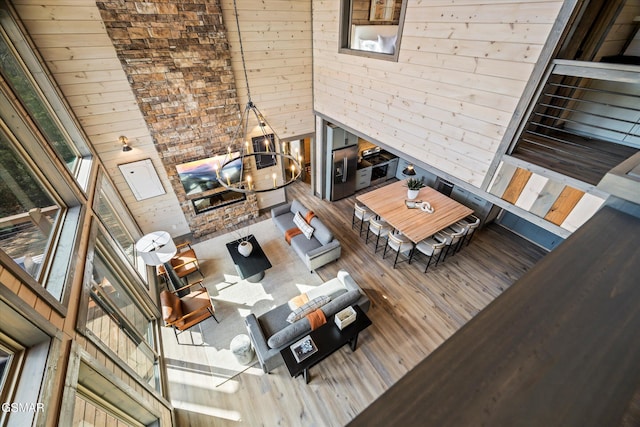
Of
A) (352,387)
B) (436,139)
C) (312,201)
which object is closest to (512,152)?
(436,139)

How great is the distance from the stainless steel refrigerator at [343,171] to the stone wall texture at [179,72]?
8.77ft

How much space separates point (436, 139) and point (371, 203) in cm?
239

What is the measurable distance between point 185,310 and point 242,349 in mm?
1284

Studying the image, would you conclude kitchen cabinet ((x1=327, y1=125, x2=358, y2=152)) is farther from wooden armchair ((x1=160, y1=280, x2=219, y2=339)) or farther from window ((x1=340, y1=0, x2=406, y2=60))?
wooden armchair ((x1=160, y1=280, x2=219, y2=339))

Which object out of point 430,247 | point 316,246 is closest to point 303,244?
point 316,246

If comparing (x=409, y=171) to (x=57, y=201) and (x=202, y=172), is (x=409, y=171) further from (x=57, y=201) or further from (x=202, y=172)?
(x=57, y=201)

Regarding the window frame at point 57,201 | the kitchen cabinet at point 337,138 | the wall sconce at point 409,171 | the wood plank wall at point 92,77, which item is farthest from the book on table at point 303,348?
the wall sconce at point 409,171

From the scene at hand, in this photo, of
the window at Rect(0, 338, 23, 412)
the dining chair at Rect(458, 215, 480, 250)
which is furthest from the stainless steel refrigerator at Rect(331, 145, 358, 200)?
the window at Rect(0, 338, 23, 412)

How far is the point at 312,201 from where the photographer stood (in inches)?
311

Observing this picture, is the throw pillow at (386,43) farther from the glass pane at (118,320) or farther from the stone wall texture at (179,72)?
the glass pane at (118,320)

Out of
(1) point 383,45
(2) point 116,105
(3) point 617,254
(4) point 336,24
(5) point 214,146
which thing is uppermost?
(4) point 336,24

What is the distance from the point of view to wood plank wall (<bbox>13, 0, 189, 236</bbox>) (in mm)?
3725

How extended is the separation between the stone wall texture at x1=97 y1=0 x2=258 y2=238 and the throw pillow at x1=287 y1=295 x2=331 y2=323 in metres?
3.81

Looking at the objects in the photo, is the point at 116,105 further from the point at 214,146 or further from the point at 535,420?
the point at 535,420
